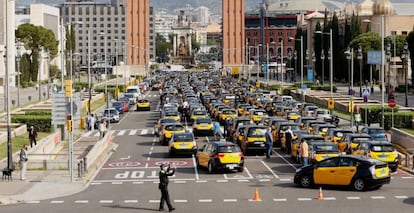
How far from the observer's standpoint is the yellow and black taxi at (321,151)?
34.0 m

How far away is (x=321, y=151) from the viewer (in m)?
34.3

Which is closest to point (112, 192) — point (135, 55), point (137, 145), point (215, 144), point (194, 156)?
point (215, 144)

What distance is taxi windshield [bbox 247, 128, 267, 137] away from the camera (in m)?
41.9

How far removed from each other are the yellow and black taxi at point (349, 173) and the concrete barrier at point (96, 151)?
10308 mm

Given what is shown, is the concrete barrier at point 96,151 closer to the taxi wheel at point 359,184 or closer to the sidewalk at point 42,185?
the sidewalk at point 42,185

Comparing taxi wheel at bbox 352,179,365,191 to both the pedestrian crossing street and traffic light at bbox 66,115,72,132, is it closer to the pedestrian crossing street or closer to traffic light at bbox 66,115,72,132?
traffic light at bbox 66,115,72,132

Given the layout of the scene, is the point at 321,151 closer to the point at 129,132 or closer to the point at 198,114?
the point at 198,114

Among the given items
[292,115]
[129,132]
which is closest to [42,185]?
[129,132]

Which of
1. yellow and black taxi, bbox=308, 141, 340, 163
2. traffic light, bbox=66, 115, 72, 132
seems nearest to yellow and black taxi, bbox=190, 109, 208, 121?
yellow and black taxi, bbox=308, 141, 340, 163

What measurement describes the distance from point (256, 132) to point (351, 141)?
5794 millimetres

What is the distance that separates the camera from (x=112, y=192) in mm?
29953

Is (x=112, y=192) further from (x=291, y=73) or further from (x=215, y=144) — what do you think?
(x=291, y=73)

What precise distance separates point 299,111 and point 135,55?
133 m

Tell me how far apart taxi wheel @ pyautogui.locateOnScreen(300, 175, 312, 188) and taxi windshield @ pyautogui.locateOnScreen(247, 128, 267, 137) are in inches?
473
